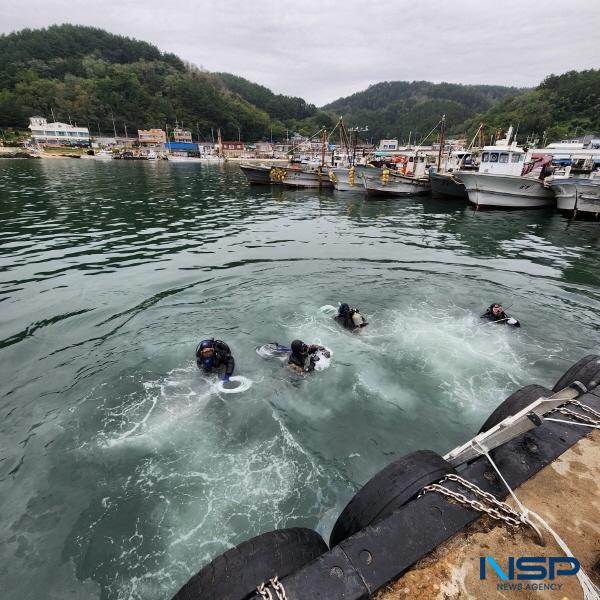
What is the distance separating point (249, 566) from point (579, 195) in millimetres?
29773

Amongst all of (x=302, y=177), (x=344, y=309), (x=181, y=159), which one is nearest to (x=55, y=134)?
(x=181, y=159)

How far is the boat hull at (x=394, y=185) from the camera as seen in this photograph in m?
32.1

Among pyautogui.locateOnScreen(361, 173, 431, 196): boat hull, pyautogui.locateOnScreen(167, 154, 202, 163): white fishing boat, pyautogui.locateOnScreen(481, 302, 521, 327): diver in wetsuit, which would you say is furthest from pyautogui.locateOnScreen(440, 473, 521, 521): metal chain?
pyautogui.locateOnScreen(167, 154, 202, 163): white fishing boat

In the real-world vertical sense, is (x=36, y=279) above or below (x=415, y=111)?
below

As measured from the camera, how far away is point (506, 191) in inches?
1016

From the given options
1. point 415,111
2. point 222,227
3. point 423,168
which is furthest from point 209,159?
point 415,111

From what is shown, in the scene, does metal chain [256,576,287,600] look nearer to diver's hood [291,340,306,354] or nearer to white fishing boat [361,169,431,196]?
diver's hood [291,340,306,354]

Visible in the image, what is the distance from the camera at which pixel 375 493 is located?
10.2ft

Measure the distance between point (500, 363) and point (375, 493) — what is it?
19.3ft

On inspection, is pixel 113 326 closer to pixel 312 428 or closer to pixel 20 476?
pixel 20 476

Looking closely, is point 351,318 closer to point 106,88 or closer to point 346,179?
point 346,179

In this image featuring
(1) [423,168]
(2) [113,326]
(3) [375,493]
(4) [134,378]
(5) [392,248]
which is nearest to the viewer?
(3) [375,493]

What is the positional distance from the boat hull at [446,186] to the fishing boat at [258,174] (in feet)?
61.4

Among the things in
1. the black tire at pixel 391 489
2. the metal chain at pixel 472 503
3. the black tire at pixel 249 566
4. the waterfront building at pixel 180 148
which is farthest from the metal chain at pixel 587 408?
the waterfront building at pixel 180 148
